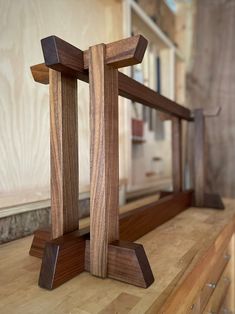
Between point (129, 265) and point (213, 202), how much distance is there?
81 centimetres

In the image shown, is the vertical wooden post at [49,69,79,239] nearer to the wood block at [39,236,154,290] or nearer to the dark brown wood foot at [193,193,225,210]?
the wood block at [39,236,154,290]

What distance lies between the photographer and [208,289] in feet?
2.44

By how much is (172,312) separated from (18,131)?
62cm

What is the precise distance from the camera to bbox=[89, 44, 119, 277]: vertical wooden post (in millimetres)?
530

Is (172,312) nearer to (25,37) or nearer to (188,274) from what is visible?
(188,274)

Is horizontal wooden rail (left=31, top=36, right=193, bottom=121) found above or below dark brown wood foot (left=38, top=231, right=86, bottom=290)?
above

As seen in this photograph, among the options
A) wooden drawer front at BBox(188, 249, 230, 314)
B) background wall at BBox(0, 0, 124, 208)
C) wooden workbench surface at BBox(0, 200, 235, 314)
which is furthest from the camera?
background wall at BBox(0, 0, 124, 208)

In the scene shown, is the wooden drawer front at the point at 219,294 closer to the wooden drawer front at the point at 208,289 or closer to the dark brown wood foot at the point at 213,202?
the wooden drawer front at the point at 208,289

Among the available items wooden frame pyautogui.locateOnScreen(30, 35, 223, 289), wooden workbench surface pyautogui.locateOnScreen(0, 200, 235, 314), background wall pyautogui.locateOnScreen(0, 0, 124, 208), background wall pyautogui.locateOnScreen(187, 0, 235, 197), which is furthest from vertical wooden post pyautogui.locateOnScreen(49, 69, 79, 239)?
background wall pyautogui.locateOnScreen(187, 0, 235, 197)

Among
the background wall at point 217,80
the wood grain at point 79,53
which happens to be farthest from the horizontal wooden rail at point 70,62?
the background wall at point 217,80

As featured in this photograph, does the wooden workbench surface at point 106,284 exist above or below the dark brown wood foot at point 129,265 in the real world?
below

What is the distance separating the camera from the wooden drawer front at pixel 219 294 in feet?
2.63

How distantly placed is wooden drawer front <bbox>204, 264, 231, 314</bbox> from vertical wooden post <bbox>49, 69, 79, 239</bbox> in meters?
0.50

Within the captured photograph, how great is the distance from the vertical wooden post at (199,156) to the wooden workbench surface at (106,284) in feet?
1.43
